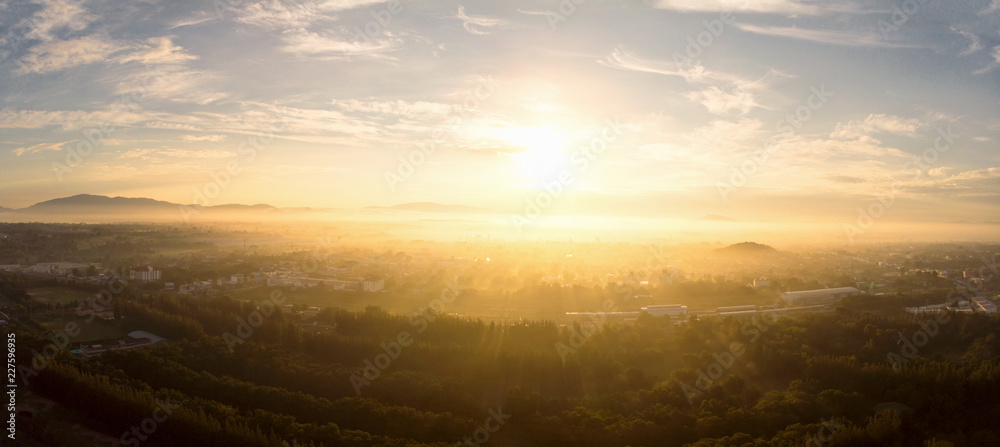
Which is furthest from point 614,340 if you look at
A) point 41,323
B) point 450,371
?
point 41,323

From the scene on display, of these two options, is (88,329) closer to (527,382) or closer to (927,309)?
(527,382)

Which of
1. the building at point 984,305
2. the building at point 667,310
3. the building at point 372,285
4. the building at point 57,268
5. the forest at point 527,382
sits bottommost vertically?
the forest at point 527,382

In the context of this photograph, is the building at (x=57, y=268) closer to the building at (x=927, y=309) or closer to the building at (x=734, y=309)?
the building at (x=734, y=309)

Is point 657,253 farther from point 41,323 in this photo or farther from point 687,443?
point 41,323

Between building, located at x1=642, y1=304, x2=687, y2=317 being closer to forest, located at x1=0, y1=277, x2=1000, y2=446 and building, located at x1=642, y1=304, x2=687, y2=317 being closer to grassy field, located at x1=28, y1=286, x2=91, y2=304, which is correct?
forest, located at x1=0, y1=277, x2=1000, y2=446

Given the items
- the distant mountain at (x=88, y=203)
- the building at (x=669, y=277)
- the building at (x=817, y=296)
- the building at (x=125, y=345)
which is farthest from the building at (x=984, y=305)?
the distant mountain at (x=88, y=203)

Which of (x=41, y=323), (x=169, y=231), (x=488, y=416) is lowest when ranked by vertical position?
(x=488, y=416)
